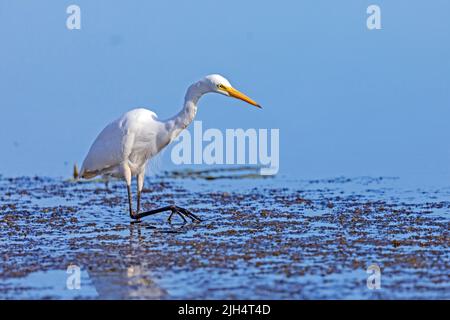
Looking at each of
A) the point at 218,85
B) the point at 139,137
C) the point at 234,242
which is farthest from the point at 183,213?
the point at 234,242

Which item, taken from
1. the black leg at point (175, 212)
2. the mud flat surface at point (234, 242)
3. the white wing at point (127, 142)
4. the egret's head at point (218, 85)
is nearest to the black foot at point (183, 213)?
the black leg at point (175, 212)

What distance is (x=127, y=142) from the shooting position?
12812 millimetres

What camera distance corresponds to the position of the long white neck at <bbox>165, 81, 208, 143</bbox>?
12.5 metres

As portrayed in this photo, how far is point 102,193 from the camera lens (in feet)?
51.3

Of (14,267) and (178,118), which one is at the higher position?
(178,118)

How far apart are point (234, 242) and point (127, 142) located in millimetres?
2718

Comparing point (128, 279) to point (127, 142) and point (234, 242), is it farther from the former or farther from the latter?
point (127, 142)

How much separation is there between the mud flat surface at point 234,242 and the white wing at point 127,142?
734 millimetres

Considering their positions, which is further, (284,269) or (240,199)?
(240,199)

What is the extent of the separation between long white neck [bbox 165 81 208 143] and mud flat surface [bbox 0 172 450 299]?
3.74ft

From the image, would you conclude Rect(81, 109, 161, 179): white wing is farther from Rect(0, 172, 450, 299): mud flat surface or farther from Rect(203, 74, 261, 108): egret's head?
Rect(203, 74, 261, 108): egret's head
